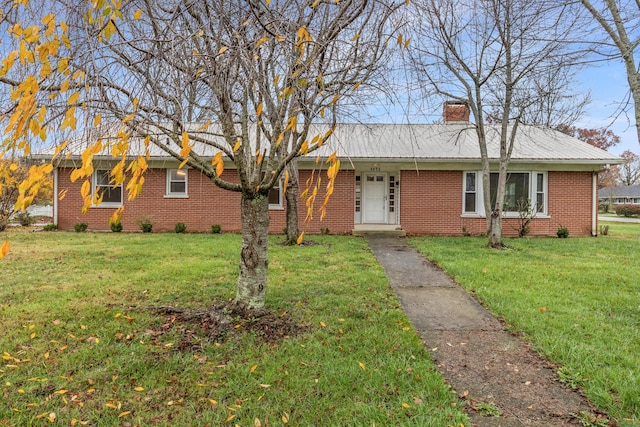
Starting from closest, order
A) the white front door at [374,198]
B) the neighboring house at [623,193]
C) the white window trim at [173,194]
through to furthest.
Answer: the white window trim at [173,194], the white front door at [374,198], the neighboring house at [623,193]

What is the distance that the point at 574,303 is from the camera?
4824mm

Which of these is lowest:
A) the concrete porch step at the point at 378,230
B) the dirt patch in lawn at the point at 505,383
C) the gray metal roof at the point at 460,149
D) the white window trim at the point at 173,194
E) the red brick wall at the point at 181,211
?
the dirt patch in lawn at the point at 505,383

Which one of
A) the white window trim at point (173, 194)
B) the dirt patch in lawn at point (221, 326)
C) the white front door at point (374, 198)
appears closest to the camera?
the dirt patch in lawn at point (221, 326)

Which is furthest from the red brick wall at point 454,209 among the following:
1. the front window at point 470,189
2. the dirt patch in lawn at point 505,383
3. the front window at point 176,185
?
the dirt patch in lawn at point 505,383

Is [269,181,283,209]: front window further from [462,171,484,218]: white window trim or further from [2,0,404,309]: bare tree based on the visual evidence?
[2,0,404,309]: bare tree

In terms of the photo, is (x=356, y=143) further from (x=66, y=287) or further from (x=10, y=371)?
(x=10, y=371)

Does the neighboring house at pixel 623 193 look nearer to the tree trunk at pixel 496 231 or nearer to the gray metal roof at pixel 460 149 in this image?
the gray metal roof at pixel 460 149

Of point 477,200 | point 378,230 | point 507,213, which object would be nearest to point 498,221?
point 477,200

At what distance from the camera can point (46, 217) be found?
17.2m

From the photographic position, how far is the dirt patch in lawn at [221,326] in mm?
3631

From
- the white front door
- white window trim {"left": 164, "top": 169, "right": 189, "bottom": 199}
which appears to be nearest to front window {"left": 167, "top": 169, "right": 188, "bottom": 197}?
white window trim {"left": 164, "top": 169, "right": 189, "bottom": 199}

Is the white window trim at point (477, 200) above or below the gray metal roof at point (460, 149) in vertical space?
below

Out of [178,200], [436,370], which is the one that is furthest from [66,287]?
[178,200]

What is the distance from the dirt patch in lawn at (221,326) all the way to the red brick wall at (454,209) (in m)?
8.93
